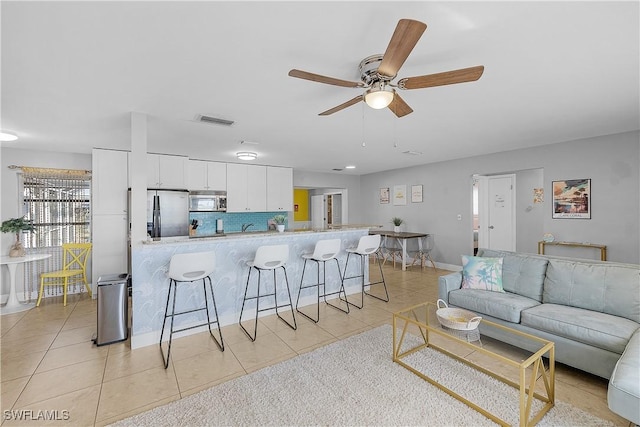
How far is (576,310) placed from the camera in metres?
2.46

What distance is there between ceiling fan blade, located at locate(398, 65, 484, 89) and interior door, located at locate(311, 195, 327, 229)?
667 centimetres

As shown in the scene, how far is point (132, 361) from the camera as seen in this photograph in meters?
2.56

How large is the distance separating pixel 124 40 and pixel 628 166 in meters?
5.89

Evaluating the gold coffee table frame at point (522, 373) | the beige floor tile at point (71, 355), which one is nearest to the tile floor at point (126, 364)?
the beige floor tile at point (71, 355)

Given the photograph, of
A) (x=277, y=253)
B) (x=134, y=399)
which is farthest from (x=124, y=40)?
(x=134, y=399)

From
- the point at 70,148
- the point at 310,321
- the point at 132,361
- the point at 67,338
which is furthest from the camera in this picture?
Answer: the point at 70,148

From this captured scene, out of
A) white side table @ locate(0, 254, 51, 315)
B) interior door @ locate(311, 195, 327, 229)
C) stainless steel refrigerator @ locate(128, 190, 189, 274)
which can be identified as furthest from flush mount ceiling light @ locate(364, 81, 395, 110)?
interior door @ locate(311, 195, 327, 229)

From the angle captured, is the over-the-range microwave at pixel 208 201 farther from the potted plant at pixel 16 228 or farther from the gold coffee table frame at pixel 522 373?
the gold coffee table frame at pixel 522 373

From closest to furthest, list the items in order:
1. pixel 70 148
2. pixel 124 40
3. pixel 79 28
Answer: pixel 79 28, pixel 124 40, pixel 70 148

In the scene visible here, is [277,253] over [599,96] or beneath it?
beneath

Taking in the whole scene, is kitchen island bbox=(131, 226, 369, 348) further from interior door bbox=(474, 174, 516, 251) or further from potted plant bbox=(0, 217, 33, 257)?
interior door bbox=(474, 174, 516, 251)

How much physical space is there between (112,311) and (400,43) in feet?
11.4

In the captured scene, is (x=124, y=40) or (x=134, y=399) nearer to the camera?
(x=124, y=40)

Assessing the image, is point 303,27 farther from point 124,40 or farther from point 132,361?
point 132,361
